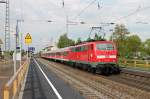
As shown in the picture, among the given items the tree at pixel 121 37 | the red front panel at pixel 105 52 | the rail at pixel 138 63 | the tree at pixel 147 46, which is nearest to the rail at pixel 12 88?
the red front panel at pixel 105 52

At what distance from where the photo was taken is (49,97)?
16.6 meters

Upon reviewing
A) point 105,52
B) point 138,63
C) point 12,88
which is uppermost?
point 105,52

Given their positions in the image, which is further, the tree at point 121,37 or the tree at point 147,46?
the tree at point 147,46

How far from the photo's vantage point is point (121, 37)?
84.1 meters

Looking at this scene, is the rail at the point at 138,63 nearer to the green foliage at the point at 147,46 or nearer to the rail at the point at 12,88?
the rail at the point at 12,88

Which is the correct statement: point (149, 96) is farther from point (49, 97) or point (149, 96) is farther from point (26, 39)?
point (26, 39)

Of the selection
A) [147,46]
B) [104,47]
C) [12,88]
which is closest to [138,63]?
[104,47]

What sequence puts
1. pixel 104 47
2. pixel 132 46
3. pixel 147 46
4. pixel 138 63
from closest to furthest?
pixel 104 47
pixel 138 63
pixel 132 46
pixel 147 46

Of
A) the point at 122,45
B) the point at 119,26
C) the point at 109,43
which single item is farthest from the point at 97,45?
the point at 119,26

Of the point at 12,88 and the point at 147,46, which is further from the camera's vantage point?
the point at 147,46

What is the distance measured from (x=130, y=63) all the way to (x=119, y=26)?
34514 millimetres

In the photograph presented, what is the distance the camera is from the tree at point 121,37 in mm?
78375

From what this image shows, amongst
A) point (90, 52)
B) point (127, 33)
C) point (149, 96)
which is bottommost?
point (149, 96)

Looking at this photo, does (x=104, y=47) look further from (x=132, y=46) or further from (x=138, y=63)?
(x=132, y=46)
